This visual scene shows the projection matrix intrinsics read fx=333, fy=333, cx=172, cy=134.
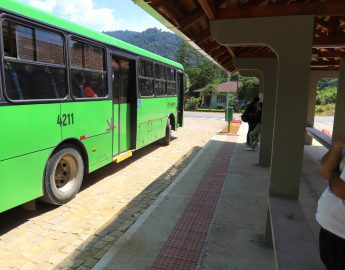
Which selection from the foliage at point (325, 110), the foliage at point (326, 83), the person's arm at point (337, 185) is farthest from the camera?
the foliage at point (326, 83)

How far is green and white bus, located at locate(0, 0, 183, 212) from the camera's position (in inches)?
169

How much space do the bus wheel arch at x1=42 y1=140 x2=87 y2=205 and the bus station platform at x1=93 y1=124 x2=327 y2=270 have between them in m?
1.44

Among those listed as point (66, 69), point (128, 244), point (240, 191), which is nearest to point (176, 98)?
point (240, 191)

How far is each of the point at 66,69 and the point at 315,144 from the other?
34.9ft

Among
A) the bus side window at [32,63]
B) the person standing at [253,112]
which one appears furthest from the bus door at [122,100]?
the person standing at [253,112]

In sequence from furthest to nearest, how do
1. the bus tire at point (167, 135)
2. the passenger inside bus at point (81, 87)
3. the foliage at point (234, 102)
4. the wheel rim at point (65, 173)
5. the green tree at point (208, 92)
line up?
the green tree at point (208, 92) → the foliage at point (234, 102) → the bus tire at point (167, 135) → the passenger inside bus at point (81, 87) → the wheel rim at point (65, 173)

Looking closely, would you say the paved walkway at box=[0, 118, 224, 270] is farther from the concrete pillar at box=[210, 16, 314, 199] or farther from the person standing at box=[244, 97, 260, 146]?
the person standing at box=[244, 97, 260, 146]

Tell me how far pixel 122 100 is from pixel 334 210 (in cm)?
622

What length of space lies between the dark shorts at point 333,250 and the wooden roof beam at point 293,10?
8.17 feet

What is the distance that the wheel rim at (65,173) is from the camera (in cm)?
559

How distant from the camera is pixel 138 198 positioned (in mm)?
6125

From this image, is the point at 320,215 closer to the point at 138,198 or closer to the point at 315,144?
the point at 138,198

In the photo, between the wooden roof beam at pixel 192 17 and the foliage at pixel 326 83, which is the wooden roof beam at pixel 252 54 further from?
the foliage at pixel 326 83

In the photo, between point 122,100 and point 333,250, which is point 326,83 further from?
point 333,250
